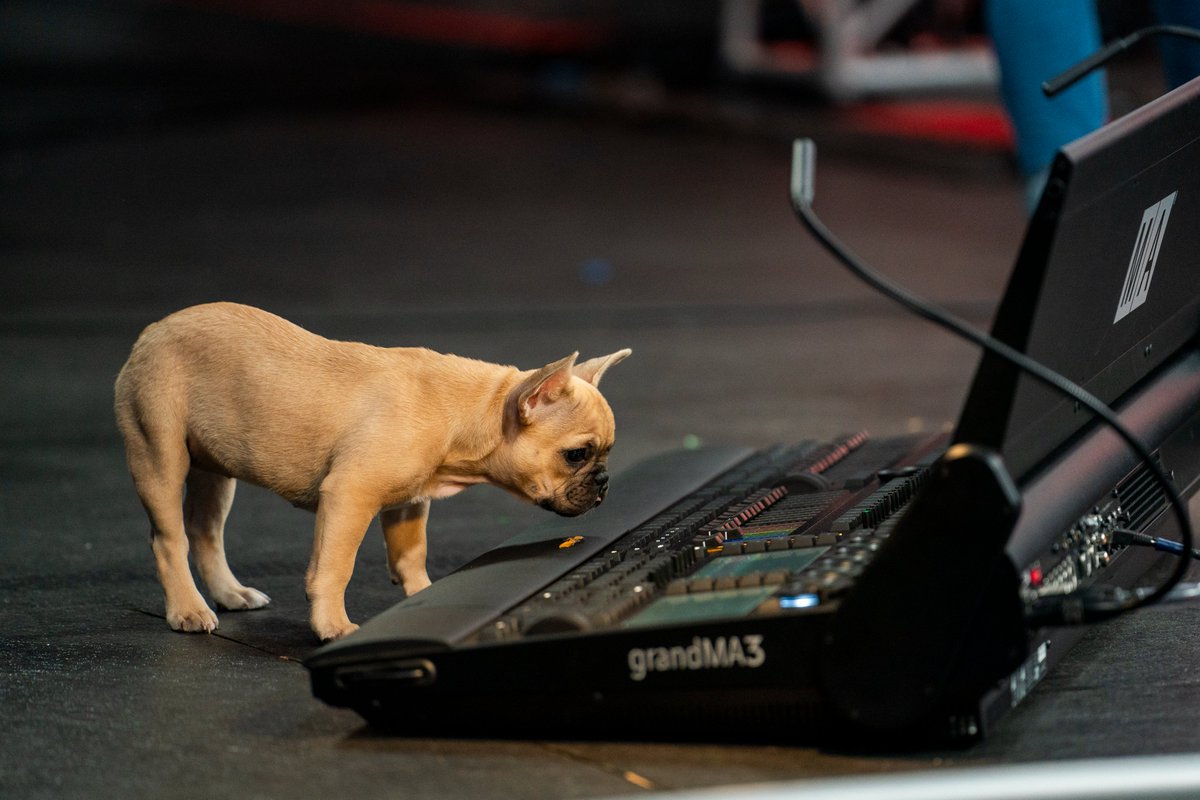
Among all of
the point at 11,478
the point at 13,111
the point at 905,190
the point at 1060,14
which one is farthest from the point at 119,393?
the point at 13,111

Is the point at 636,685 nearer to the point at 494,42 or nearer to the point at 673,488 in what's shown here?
the point at 673,488

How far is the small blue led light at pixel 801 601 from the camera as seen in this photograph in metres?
1.45

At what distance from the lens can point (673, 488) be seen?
7.25 ft

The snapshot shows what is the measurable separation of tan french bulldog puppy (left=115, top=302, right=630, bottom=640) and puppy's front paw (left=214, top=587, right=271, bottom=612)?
85 mm

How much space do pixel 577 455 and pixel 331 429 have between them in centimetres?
31

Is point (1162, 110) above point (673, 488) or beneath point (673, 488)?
above

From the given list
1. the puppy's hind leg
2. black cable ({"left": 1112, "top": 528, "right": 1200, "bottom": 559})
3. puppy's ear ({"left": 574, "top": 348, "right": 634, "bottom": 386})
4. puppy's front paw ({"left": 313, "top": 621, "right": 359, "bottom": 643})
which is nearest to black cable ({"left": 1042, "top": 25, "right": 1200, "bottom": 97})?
black cable ({"left": 1112, "top": 528, "right": 1200, "bottom": 559})

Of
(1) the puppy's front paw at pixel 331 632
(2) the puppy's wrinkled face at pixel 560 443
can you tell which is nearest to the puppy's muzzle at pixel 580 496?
(2) the puppy's wrinkled face at pixel 560 443

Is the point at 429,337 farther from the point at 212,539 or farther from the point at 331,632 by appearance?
the point at 331,632

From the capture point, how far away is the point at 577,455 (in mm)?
2010

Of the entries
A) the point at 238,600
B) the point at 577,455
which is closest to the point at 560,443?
the point at 577,455

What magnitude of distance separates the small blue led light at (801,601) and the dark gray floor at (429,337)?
158 millimetres

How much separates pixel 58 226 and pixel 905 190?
12.3 ft

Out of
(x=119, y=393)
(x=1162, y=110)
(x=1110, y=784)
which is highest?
(x=1162, y=110)
